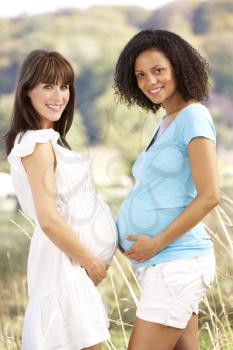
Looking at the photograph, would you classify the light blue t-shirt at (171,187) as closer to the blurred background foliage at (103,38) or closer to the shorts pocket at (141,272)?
the shorts pocket at (141,272)

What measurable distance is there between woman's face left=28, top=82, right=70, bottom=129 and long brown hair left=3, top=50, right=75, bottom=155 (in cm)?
1

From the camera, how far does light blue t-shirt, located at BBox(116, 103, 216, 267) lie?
199 cm

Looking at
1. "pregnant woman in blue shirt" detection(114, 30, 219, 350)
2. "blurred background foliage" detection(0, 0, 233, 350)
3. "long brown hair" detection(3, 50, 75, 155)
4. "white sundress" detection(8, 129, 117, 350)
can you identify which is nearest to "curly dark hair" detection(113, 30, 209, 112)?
"pregnant woman in blue shirt" detection(114, 30, 219, 350)

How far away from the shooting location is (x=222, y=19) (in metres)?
11.2

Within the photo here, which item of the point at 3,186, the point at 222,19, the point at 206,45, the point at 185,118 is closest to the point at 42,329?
the point at 185,118

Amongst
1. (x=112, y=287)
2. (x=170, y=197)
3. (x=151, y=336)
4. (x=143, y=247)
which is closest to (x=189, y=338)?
(x=151, y=336)

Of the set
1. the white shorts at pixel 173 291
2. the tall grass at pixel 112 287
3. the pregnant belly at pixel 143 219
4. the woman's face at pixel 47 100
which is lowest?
the tall grass at pixel 112 287

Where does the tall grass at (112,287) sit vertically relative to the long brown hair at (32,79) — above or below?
below

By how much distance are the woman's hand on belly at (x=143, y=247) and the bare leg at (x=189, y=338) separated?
283 mm

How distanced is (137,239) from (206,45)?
8929 mm

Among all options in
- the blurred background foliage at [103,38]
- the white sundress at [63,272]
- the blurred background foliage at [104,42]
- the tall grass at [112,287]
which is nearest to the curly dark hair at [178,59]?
the white sundress at [63,272]

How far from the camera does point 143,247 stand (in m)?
2.00

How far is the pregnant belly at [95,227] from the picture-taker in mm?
2064

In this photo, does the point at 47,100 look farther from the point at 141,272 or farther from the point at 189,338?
the point at 189,338
